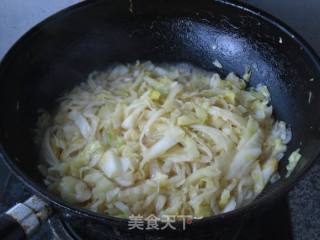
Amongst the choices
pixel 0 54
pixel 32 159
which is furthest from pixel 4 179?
pixel 0 54

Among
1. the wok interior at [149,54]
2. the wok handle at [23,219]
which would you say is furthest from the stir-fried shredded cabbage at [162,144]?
the wok handle at [23,219]

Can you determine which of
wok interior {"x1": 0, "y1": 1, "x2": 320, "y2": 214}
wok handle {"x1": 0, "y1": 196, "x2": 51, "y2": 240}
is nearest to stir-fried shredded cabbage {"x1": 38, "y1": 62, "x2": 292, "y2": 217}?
wok interior {"x1": 0, "y1": 1, "x2": 320, "y2": 214}

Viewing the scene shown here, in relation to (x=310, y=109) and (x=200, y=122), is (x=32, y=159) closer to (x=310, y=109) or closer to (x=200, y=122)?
(x=200, y=122)

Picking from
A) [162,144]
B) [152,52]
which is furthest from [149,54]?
[162,144]

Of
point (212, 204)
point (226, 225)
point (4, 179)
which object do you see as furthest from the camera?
point (4, 179)

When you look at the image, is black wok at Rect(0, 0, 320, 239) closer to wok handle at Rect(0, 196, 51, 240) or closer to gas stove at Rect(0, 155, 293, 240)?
gas stove at Rect(0, 155, 293, 240)

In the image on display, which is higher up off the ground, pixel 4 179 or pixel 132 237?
pixel 132 237

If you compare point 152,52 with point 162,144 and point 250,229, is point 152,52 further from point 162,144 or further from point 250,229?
point 250,229
